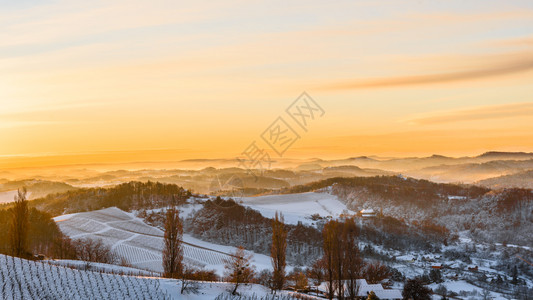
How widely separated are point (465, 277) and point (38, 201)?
14730cm

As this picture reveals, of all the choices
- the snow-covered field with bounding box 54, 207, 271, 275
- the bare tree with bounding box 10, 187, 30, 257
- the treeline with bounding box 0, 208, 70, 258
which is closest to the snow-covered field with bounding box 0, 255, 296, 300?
the bare tree with bounding box 10, 187, 30, 257

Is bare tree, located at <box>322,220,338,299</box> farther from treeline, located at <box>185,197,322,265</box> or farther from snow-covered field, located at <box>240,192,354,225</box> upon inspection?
snow-covered field, located at <box>240,192,354,225</box>

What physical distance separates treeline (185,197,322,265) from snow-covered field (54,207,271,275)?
466cm

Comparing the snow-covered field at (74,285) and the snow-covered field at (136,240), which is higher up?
the snow-covered field at (74,285)

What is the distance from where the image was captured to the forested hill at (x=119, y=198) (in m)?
139

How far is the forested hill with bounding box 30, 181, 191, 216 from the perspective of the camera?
139m

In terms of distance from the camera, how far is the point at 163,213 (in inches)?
5015

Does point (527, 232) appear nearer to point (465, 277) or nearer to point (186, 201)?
point (465, 277)

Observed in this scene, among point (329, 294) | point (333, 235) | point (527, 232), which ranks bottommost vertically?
point (527, 232)

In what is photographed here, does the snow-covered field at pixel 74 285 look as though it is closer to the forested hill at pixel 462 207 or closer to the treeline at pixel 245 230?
the treeline at pixel 245 230

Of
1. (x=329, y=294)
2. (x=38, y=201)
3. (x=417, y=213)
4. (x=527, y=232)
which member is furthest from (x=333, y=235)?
(x=38, y=201)

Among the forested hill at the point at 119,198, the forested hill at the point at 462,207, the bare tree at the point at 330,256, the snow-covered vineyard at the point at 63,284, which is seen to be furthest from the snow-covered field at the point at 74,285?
the forested hill at the point at 462,207

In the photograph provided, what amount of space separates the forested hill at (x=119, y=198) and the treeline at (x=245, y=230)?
1323cm

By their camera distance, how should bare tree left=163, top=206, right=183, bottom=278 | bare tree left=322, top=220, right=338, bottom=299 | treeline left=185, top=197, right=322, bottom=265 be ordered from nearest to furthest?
bare tree left=322, top=220, right=338, bottom=299, bare tree left=163, top=206, right=183, bottom=278, treeline left=185, top=197, right=322, bottom=265
